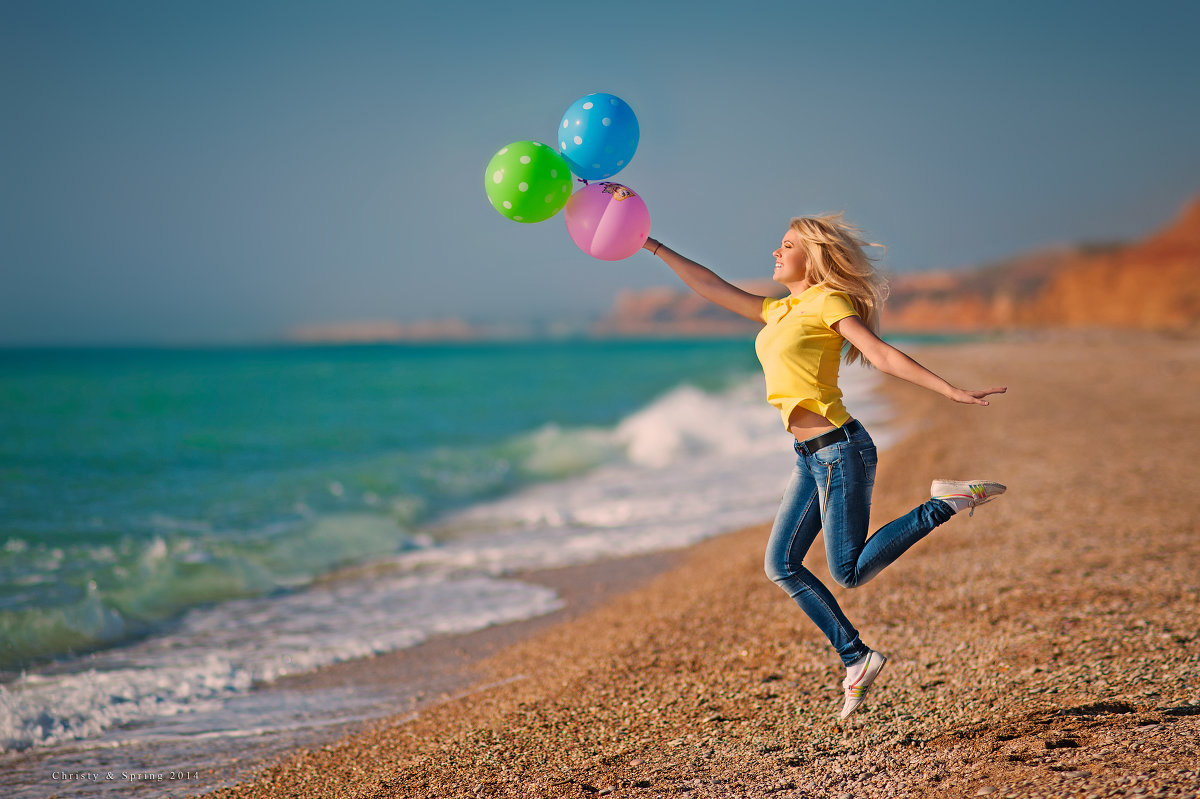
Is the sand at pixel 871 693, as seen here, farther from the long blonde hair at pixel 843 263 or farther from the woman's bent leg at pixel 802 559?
the long blonde hair at pixel 843 263

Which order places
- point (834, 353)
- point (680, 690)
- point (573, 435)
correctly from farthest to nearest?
point (573, 435)
point (680, 690)
point (834, 353)

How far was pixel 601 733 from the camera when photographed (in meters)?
3.74

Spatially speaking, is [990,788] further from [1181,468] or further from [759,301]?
[1181,468]

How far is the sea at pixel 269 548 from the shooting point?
187 inches

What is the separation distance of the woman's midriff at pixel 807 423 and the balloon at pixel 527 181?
1561 millimetres

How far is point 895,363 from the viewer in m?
3.00

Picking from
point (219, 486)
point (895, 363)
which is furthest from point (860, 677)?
point (219, 486)

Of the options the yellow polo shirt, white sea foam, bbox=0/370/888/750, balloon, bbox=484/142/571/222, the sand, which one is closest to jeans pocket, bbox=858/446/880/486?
the yellow polo shirt

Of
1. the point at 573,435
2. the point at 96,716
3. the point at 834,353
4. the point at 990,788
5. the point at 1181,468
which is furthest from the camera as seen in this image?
the point at 573,435

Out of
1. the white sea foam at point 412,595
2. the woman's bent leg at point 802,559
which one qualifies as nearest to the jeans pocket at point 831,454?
the woman's bent leg at point 802,559

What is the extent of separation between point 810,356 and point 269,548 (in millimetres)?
7480

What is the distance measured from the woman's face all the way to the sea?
3.31 meters

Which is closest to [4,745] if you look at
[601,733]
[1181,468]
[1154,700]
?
[601,733]

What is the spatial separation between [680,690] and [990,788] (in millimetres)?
1718
